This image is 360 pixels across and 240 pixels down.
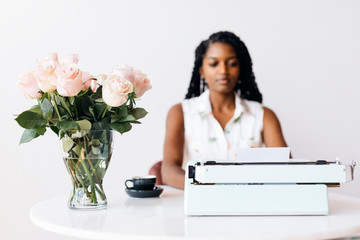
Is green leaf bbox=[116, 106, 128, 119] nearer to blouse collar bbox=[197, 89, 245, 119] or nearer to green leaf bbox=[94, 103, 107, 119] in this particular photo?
green leaf bbox=[94, 103, 107, 119]

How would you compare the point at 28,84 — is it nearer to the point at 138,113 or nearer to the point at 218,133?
the point at 138,113

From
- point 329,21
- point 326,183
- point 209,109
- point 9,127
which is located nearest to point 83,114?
point 326,183

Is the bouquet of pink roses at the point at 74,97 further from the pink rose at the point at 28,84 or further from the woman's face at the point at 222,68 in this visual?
the woman's face at the point at 222,68

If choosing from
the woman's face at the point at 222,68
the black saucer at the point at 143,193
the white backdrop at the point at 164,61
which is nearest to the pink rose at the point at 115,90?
the black saucer at the point at 143,193

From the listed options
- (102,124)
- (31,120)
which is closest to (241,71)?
(102,124)

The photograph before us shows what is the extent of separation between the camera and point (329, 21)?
2949mm

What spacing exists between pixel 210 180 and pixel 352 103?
2087 mm

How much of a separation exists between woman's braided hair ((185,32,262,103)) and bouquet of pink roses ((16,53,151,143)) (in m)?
1.20

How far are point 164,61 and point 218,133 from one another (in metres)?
0.67

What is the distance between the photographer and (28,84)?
1268 mm

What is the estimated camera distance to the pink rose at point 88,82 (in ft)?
4.18

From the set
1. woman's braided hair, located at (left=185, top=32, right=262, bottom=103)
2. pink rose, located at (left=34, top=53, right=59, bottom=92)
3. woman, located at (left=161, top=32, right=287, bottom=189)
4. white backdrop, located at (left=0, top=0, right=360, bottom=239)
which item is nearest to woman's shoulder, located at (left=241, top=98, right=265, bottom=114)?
woman, located at (left=161, top=32, right=287, bottom=189)

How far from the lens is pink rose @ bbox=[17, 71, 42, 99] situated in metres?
1.26

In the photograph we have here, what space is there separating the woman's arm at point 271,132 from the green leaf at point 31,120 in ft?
4.52
